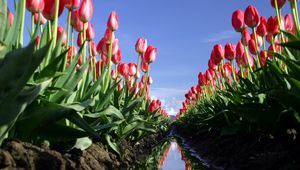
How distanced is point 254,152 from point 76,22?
207 centimetres

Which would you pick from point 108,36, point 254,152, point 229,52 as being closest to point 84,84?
point 108,36

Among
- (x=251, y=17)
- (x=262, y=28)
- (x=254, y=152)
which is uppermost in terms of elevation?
(x=251, y=17)

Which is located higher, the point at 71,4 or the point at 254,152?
the point at 71,4

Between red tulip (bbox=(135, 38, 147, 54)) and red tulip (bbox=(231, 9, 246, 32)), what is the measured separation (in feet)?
5.00

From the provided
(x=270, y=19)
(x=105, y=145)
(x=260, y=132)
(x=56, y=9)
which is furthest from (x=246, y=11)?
(x=56, y=9)

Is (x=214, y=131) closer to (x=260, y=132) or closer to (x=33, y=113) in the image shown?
(x=260, y=132)

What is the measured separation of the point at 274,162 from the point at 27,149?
172cm

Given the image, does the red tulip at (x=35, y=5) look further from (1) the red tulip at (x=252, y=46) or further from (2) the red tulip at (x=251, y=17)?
(1) the red tulip at (x=252, y=46)

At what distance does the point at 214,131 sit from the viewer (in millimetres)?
6758

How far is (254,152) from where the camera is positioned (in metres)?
3.80

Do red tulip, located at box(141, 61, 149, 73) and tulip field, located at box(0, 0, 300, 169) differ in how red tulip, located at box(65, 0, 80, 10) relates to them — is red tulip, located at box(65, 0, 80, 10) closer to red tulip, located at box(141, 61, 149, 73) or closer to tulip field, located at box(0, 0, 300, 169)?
tulip field, located at box(0, 0, 300, 169)

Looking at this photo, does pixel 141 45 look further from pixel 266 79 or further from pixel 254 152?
pixel 254 152

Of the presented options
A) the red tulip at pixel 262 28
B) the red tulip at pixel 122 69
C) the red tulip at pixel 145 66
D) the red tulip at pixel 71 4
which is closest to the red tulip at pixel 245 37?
the red tulip at pixel 262 28

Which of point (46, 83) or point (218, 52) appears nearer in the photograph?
point (46, 83)
